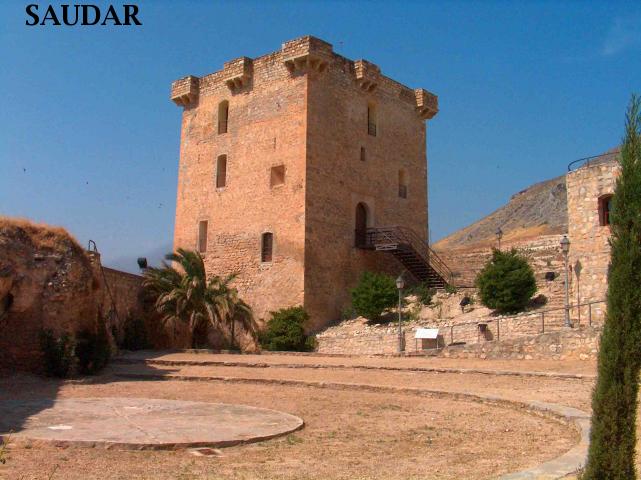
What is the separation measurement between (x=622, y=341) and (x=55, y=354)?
12289 millimetres

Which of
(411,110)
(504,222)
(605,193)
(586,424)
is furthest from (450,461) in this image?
(504,222)

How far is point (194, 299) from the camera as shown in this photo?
918 inches

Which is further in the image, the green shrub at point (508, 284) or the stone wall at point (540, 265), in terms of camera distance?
the stone wall at point (540, 265)

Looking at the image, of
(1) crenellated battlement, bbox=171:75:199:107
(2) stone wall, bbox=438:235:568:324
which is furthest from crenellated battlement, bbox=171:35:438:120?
(2) stone wall, bbox=438:235:568:324

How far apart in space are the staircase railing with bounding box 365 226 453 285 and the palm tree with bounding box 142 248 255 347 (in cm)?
592

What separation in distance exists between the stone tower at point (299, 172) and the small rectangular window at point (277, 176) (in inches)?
1.6

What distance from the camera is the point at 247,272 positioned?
2588 centimetres

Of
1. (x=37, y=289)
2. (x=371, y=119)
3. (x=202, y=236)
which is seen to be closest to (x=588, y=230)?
(x=371, y=119)

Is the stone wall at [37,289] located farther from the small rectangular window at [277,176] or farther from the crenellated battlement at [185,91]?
the crenellated battlement at [185,91]

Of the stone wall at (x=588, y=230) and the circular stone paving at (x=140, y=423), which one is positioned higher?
the stone wall at (x=588, y=230)

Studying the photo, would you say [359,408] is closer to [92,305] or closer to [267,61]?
[92,305]

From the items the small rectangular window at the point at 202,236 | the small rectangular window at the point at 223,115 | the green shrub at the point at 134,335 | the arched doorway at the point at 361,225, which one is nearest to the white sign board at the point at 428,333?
Answer: the arched doorway at the point at 361,225

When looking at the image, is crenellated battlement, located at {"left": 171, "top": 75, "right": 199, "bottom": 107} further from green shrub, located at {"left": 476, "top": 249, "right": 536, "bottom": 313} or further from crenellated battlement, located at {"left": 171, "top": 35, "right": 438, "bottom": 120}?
green shrub, located at {"left": 476, "top": 249, "right": 536, "bottom": 313}

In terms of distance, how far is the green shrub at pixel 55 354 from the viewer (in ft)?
44.9
